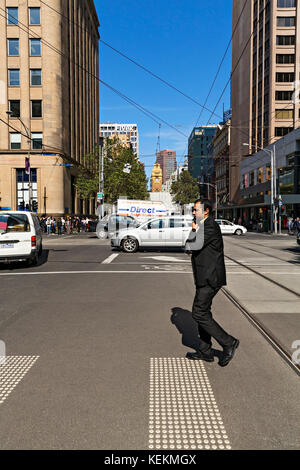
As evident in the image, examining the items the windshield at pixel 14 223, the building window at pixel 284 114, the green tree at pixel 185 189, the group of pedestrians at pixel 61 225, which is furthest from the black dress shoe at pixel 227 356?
the green tree at pixel 185 189

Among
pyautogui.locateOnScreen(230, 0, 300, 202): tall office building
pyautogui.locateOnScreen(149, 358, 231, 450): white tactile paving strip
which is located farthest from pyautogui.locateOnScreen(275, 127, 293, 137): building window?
pyautogui.locateOnScreen(149, 358, 231, 450): white tactile paving strip

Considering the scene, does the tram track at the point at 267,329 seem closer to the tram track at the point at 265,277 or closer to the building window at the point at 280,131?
the tram track at the point at 265,277

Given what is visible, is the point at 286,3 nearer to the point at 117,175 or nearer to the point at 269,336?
the point at 117,175

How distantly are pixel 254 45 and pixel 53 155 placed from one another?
37862 millimetres

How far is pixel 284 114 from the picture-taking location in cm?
5184

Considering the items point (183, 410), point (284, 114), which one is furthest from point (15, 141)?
point (183, 410)

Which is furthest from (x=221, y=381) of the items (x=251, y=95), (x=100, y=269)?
(x=251, y=95)

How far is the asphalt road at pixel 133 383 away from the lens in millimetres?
2707

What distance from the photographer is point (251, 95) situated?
57.8 m

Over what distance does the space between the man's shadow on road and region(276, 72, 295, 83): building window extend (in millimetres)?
53581

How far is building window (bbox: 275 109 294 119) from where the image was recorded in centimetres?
5144

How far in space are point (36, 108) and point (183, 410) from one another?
43.2 m

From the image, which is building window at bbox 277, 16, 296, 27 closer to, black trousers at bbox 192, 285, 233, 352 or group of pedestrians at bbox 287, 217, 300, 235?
group of pedestrians at bbox 287, 217, 300, 235

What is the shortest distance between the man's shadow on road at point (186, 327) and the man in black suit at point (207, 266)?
1.44ft
